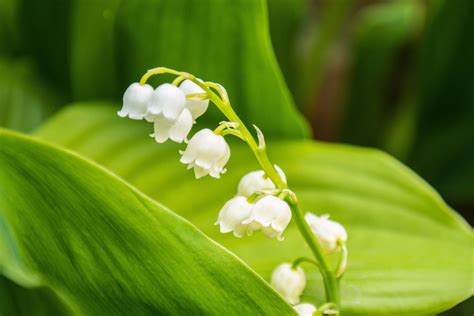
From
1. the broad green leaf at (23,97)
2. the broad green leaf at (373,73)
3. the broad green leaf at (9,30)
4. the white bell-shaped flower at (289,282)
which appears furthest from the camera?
→ the broad green leaf at (373,73)

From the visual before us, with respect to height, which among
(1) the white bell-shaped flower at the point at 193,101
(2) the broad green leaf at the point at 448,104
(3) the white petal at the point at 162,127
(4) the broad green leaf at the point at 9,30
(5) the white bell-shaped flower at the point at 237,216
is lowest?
(2) the broad green leaf at the point at 448,104

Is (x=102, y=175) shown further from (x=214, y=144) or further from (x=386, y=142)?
(x=386, y=142)

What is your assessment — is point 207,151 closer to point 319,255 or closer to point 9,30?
point 319,255

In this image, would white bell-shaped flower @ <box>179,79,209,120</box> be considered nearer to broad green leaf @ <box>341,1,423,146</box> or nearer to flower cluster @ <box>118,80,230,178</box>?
flower cluster @ <box>118,80,230,178</box>

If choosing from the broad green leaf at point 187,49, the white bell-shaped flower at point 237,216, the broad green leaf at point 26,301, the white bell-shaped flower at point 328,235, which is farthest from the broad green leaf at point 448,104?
the broad green leaf at point 26,301

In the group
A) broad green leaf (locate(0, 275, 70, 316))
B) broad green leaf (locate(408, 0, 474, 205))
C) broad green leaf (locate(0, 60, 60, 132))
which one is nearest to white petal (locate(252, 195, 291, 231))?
broad green leaf (locate(0, 275, 70, 316))

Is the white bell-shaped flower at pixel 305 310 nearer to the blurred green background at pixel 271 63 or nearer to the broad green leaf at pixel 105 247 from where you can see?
the broad green leaf at pixel 105 247

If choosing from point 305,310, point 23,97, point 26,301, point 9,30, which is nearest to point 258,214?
point 305,310
